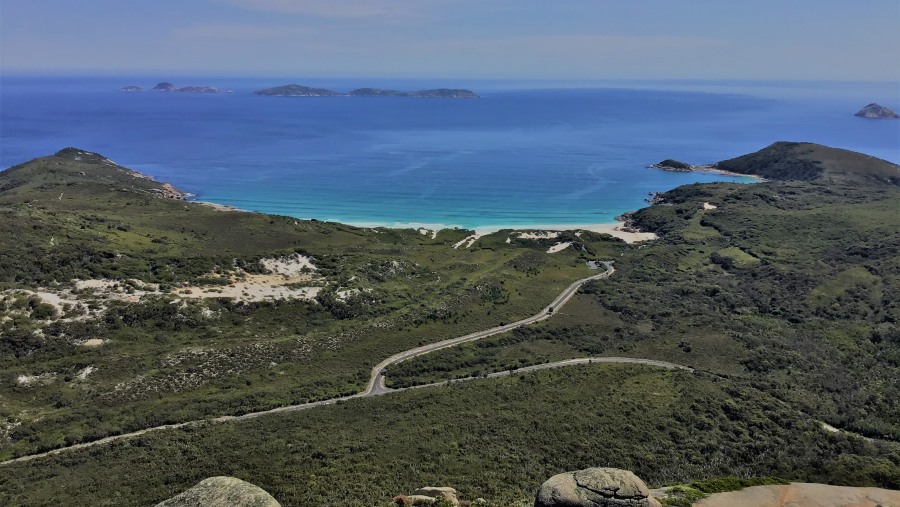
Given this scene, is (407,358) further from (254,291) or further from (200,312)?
(200,312)

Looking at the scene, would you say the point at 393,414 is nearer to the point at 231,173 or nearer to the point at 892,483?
the point at 892,483

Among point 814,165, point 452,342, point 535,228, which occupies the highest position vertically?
point 814,165

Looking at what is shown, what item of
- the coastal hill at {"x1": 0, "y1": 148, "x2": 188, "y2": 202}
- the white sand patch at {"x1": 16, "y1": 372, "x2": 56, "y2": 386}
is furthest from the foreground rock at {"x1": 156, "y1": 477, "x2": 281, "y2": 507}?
the coastal hill at {"x1": 0, "y1": 148, "x2": 188, "y2": 202}

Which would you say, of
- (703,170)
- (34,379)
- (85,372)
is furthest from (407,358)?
(703,170)

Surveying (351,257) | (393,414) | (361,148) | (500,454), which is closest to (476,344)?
(393,414)

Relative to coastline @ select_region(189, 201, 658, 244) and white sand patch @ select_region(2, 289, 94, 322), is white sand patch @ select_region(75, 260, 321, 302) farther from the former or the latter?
coastline @ select_region(189, 201, 658, 244)

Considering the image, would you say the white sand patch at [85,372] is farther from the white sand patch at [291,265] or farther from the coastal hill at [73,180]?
the coastal hill at [73,180]

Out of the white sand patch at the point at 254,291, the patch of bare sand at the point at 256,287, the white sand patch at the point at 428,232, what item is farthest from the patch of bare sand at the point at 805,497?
the white sand patch at the point at 428,232
